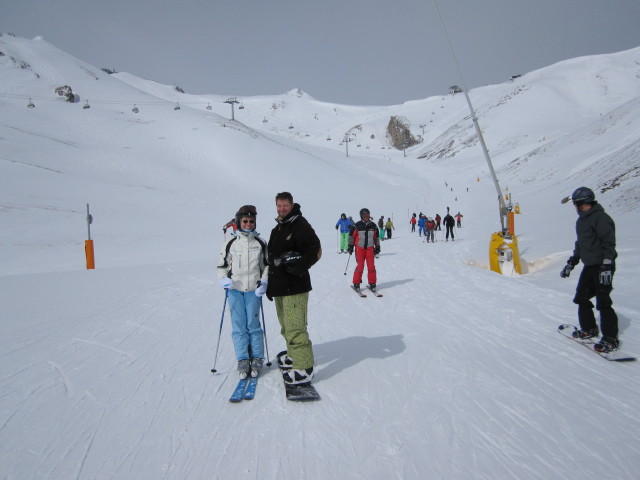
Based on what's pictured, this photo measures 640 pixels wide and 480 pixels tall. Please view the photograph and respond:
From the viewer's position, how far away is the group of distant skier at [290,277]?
12.5 ft

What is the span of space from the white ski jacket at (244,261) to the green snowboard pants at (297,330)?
53 centimetres

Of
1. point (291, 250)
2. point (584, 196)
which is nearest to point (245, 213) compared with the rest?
point (291, 250)

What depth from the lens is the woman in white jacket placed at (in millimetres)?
4188

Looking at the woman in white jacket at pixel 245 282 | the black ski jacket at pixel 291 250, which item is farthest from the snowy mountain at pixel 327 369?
the black ski jacket at pixel 291 250

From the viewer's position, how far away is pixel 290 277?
3812mm

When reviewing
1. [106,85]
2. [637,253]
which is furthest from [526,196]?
[106,85]

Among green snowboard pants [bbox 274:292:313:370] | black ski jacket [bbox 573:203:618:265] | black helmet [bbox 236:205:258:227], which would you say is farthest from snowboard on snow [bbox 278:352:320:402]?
black ski jacket [bbox 573:203:618:265]

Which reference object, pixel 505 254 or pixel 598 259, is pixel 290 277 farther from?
pixel 505 254

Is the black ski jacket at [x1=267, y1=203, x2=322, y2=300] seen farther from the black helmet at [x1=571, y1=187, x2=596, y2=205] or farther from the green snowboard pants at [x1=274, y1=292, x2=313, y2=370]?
the black helmet at [x1=571, y1=187, x2=596, y2=205]

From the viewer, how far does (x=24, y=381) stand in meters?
4.12

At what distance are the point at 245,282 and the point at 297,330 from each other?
0.85 m

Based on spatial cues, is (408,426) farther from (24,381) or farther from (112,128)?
(112,128)

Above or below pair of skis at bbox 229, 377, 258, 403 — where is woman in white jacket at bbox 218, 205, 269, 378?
above

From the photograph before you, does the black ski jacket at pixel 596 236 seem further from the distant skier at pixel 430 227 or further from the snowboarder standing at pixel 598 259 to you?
the distant skier at pixel 430 227
